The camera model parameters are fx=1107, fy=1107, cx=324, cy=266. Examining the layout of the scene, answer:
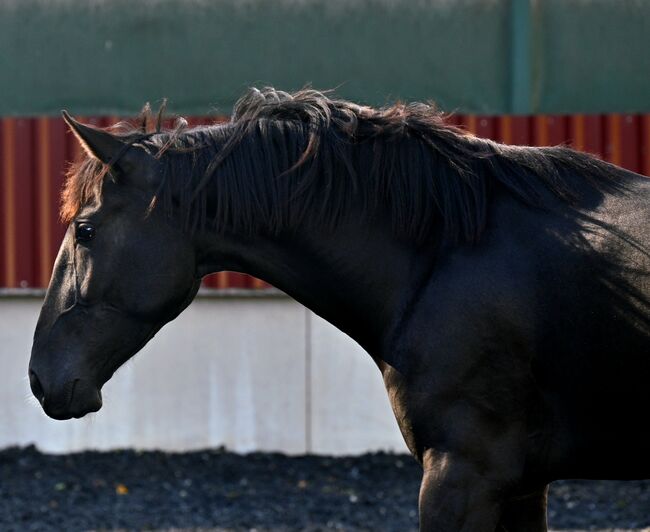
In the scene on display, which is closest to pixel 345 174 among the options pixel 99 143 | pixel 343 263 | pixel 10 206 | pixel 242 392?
pixel 343 263

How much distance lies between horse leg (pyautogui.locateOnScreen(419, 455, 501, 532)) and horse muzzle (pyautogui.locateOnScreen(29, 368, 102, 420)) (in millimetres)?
1074

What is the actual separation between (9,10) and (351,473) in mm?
3942

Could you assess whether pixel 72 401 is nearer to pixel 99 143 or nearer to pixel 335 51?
pixel 99 143

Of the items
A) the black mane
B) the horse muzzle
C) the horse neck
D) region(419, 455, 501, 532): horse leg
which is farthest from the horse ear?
region(419, 455, 501, 532): horse leg

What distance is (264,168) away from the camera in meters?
3.39

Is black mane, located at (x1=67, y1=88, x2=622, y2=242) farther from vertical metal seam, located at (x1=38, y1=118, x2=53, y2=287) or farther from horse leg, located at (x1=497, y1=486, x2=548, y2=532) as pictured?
vertical metal seam, located at (x1=38, y1=118, x2=53, y2=287)

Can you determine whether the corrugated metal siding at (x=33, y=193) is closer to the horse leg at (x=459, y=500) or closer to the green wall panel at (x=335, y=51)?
the green wall panel at (x=335, y=51)

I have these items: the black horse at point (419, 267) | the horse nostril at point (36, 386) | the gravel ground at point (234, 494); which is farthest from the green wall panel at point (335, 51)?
the horse nostril at point (36, 386)

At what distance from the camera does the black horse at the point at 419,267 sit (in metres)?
3.21

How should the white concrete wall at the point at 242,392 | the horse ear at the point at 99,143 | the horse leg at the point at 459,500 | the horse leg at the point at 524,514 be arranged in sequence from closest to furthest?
the horse leg at the point at 459,500, the horse ear at the point at 99,143, the horse leg at the point at 524,514, the white concrete wall at the point at 242,392

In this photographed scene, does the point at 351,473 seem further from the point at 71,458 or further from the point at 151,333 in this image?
the point at 151,333

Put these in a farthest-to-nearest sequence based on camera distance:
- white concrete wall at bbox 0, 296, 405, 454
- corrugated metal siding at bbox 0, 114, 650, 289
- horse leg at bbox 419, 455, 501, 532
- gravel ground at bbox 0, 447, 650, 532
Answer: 1. corrugated metal siding at bbox 0, 114, 650, 289
2. white concrete wall at bbox 0, 296, 405, 454
3. gravel ground at bbox 0, 447, 650, 532
4. horse leg at bbox 419, 455, 501, 532

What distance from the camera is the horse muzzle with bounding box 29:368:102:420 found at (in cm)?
337

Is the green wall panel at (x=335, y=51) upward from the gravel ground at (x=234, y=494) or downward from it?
upward
